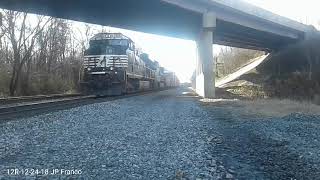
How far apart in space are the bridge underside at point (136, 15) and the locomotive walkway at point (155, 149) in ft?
54.4

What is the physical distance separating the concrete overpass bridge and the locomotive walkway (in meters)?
17.1

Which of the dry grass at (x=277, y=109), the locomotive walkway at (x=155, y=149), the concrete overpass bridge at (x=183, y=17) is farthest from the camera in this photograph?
the concrete overpass bridge at (x=183, y=17)

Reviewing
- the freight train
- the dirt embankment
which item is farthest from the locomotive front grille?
the dirt embankment

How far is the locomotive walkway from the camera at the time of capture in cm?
671

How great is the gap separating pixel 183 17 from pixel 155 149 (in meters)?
27.3

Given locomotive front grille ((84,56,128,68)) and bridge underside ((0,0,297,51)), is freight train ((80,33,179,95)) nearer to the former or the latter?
locomotive front grille ((84,56,128,68))

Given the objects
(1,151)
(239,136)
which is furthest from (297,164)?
(1,151)

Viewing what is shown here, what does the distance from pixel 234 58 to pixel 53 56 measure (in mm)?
36662

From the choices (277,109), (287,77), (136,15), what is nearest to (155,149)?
(277,109)

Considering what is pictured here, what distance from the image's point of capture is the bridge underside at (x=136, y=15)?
28.5 m

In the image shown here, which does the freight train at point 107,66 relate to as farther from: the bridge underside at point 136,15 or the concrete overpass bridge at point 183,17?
the concrete overpass bridge at point 183,17

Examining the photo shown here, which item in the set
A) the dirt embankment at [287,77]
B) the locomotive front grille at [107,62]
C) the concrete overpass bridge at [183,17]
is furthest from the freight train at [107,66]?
the dirt embankment at [287,77]

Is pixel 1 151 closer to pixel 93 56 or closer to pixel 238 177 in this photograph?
pixel 238 177

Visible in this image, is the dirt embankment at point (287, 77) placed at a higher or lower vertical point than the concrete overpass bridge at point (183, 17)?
lower
